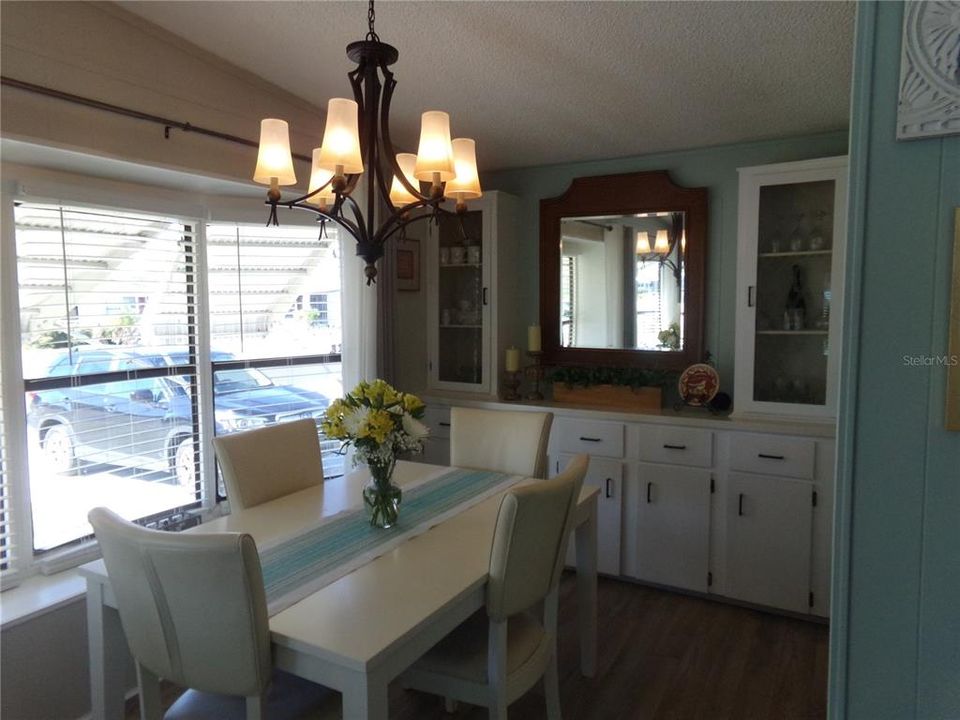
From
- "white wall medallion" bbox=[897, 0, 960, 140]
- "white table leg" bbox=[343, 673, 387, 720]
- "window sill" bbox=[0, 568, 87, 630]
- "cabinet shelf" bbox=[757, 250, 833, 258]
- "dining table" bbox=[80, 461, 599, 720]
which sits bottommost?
"window sill" bbox=[0, 568, 87, 630]

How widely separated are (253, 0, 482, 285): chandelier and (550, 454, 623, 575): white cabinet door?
1.79m

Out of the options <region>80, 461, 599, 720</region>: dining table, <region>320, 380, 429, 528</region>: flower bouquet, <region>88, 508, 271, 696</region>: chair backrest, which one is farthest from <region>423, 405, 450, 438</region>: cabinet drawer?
<region>88, 508, 271, 696</region>: chair backrest

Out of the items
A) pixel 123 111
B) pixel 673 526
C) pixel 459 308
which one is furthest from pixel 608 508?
pixel 123 111

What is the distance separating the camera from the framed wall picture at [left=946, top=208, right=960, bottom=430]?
1013 millimetres

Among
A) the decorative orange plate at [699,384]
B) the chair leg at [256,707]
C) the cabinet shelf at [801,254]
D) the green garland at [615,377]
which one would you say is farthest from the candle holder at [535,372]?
the chair leg at [256,707]

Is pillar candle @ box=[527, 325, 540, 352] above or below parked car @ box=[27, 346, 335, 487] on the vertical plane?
above

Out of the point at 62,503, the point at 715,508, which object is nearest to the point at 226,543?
the point at 62,503

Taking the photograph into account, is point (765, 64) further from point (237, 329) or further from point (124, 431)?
point (124, 431)

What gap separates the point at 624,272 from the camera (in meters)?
3.58

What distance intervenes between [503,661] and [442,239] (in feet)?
8.86

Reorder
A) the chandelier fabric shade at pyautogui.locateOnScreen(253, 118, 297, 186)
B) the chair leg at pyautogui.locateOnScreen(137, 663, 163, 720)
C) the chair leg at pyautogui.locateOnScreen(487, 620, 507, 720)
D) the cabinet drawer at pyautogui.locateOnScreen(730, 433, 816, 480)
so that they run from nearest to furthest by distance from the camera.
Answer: the chair leg at pyautogui.locateOnScreen(137, 663, 163, 720), the chair leg at pyautogui.locateOnScreen(487, 620, 507, 720), the chandelier fabric shade at pyautogui.locateOnScreen(253, 118, 297, 186), the cabinet drawer at pyautogui.locateOnScreen(730, 433, 816, 480)

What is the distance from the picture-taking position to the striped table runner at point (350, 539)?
165 cm

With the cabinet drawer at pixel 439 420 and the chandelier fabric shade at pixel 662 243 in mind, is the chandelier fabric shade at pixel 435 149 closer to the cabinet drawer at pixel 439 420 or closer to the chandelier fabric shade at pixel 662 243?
the chandelier fabric shade at pixel 662 243

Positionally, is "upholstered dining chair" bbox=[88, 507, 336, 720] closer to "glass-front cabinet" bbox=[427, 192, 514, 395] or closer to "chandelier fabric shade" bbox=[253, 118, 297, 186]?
"chandelier fabric shade" bbox=[253, 118, 297, 186]
